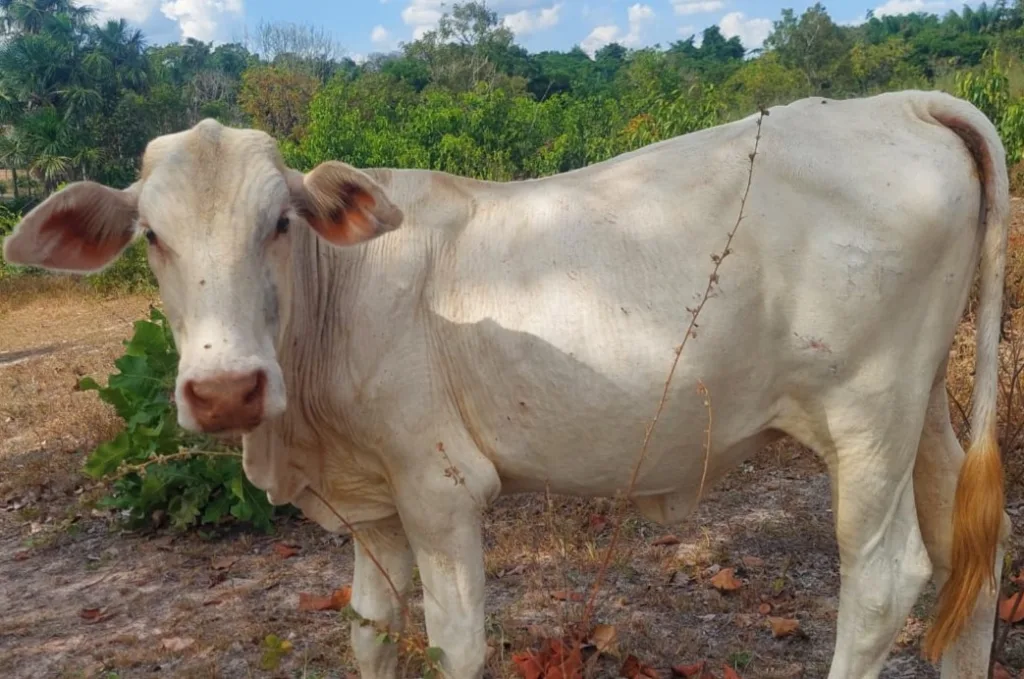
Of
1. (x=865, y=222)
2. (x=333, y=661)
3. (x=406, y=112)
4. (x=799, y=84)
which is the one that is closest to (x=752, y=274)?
(x=865, y=222)

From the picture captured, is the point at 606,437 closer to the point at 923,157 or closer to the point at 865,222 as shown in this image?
the point at 865,222

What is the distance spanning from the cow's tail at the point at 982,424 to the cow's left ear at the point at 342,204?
5.78 ft

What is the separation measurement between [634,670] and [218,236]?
2.31 meters

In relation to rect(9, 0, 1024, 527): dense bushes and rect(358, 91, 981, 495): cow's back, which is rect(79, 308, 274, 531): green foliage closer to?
rect(9, 0, 1024, 527): dense bushes

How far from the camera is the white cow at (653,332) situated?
2.89 meters

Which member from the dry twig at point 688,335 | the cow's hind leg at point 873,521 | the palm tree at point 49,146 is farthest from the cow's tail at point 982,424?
the palm tree at point 49,146

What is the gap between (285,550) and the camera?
5301 millimetres

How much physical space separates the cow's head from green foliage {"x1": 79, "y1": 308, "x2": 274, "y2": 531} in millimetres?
2524

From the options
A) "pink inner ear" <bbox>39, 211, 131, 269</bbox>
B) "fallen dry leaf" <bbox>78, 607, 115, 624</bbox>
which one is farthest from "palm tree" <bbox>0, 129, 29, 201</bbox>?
"pink inner ear" <bbox>39, 211, 131, 269</bbox>

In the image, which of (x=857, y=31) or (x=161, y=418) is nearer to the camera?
(x=161, y=418)

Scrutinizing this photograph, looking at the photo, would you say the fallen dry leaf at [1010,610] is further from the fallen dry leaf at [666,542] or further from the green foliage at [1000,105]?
the green foliage at [1000,105]

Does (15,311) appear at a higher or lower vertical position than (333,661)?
lower

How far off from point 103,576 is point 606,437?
3480 millimetres

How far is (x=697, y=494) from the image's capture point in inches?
123
